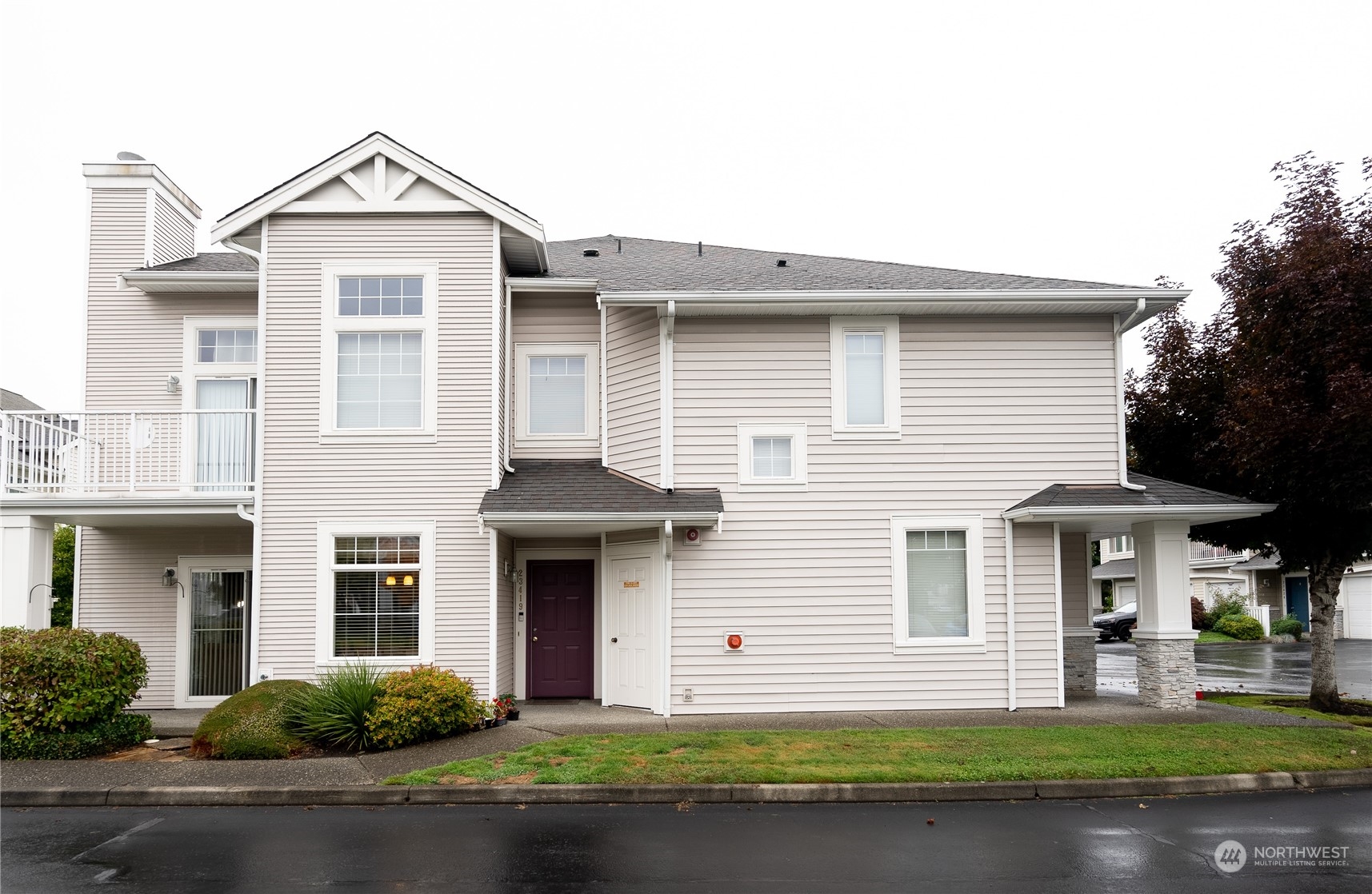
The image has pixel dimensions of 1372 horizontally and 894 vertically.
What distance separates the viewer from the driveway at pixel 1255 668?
1953 centimetres

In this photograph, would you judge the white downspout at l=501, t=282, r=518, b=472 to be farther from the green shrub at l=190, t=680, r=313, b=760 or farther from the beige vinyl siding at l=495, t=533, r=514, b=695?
the green shrub at l=190, t=680, r=313, b=760

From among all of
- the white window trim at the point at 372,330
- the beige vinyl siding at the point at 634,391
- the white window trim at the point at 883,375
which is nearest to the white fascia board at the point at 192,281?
the white window trim at the point at 372,330

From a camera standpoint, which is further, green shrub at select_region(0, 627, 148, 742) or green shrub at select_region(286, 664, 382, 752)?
green shrub at select_region(286, 664, 382, 752)

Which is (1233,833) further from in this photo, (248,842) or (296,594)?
(296,594)

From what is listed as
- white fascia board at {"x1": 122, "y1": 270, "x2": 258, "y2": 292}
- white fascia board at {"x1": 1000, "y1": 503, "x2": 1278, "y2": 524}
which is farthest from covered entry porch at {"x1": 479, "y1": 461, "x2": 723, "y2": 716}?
white fascia board at {"x1": 122, "y1": 270, "x2": 258, "y2": 292}

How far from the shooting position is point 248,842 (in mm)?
8219

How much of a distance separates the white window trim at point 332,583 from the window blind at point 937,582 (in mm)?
6456

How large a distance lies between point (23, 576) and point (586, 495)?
7449 millimetres

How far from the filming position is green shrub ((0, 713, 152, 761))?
11336 mm

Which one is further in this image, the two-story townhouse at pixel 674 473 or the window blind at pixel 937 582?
the window blind at pixel 937 582

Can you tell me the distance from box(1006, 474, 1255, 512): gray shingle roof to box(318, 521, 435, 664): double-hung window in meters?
8.07

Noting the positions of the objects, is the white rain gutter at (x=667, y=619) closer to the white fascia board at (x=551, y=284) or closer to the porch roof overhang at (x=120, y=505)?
the white fascia board at (x=551, y=284)

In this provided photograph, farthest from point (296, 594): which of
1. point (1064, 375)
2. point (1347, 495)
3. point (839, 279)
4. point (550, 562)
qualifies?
point (1347, 495)

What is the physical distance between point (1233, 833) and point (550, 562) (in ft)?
32.4
